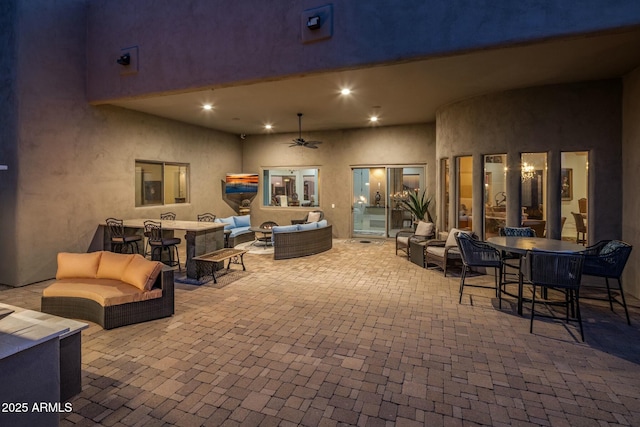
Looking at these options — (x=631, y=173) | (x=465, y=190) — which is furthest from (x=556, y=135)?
(x=465, y=190)

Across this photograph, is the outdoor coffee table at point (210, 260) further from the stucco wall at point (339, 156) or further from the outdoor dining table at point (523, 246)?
the stucco wall at point (339, 156)

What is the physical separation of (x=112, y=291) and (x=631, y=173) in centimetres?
767

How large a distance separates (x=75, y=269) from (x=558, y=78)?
7.94m

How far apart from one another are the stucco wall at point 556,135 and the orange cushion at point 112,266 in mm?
6361

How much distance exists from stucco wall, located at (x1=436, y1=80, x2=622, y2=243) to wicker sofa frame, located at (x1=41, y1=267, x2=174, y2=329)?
233 inches

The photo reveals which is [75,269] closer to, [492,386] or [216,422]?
[216,422]

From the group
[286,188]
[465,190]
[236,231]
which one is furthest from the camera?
[286,188]

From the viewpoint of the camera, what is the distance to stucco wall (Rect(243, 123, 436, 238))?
34.4 ft

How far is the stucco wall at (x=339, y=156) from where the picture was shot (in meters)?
10.5

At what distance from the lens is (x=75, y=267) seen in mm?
4668

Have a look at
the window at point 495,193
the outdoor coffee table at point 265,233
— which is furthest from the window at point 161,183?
the window at point 495,193

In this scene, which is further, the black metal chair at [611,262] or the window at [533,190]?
the window at [533,190]

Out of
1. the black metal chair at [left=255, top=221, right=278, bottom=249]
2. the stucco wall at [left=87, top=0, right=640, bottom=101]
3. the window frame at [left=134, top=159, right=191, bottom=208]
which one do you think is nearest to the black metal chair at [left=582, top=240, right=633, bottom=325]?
the stucco wall at [left=87, top=0, right=640, bottom=101]

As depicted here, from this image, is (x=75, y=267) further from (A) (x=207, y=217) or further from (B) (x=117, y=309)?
(A) (x=207, y=217)
